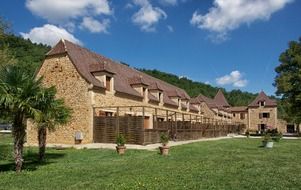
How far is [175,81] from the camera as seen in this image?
88688 mm

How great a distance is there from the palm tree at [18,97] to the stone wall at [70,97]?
11.8 meters

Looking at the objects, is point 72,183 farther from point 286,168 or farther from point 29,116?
point 286,168

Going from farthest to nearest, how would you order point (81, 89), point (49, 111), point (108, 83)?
1. point (108, 83)
2. point (81, 89)
3. point (49, 111)

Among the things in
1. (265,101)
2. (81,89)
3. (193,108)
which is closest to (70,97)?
(81,89)

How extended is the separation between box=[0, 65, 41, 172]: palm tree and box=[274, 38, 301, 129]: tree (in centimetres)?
3980

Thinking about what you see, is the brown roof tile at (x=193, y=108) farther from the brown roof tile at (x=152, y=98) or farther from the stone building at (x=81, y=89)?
the stone building at (x=81, y=89)

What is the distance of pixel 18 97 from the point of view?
38.3 feet

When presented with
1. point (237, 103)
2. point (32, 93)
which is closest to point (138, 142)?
point (32, 93)

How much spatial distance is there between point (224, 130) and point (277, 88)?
9834 mm

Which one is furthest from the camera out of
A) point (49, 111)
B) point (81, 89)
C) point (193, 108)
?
point (193, 108)

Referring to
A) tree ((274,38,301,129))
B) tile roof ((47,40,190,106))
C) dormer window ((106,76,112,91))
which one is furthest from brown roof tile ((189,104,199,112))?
dormer window ((106,76,112,91))

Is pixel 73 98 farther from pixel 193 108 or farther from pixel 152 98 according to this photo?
pixel 193 108

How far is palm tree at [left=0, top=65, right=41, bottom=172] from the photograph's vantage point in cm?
1159

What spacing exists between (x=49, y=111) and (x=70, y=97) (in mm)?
12976
